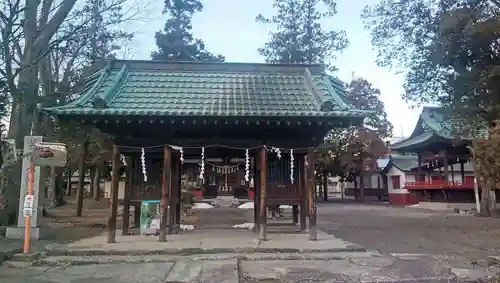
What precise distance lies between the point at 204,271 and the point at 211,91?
6136mm

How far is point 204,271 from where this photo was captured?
799 centimetres

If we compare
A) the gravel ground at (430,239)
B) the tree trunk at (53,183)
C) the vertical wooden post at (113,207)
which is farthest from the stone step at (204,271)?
the tree trunk at (53,183)

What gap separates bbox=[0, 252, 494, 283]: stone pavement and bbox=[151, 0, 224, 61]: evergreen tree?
104ft

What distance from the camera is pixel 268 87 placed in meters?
13.0

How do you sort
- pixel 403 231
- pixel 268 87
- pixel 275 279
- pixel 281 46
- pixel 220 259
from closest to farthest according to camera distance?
pixel 275 279, pixel 220 259, pixel 268 87, pixel 403 231, pixel 281 46

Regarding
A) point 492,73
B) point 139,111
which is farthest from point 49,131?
point 492,73

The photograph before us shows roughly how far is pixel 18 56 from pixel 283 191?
1130 cm

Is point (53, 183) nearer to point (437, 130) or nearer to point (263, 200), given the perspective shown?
point (263, 200)

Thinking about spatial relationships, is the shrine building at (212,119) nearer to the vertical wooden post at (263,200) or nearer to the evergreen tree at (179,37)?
the vertical wooden post at (263,200)

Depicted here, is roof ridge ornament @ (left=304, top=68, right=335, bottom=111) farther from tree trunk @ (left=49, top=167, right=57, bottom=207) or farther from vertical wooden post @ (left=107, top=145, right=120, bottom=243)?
tree trunk @ (left=49, top=167, right=57, bottom=207)

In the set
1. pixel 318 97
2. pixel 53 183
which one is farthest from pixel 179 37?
pixel 318 97

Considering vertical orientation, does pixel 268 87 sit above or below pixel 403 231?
above

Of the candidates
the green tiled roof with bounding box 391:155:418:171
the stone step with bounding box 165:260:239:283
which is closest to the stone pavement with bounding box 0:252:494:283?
the stone step with bounding box 165:260:239:283

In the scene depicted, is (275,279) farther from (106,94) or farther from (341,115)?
(106,94)
